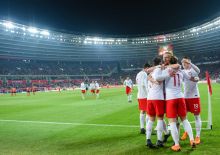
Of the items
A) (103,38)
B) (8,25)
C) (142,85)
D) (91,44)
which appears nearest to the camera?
(142,85)

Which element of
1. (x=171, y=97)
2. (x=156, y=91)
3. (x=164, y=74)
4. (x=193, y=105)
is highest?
(x=164, y=74)

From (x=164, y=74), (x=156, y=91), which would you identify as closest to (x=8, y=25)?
(x=156, y=91)

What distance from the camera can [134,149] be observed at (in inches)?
298

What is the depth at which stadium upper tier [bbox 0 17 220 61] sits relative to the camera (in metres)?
87.9

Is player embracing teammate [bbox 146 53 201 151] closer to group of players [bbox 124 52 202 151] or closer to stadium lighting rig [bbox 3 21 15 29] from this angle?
group of players [bbox 124 52 202 151]

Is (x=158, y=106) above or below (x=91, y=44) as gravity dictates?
below

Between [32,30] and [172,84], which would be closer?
[172,84]

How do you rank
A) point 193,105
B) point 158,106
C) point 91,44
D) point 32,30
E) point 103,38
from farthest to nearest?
point 103,38 < point 91,44 < point 32,30 < point 193,105 < point 158,106

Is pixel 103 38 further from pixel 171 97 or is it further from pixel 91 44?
pixel 171 97

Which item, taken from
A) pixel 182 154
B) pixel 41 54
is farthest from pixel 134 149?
pixel 41 54

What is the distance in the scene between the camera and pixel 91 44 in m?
112

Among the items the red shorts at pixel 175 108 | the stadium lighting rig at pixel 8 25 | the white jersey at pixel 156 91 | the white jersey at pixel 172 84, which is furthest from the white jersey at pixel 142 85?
the stadium lighting rig at pixel 8 25

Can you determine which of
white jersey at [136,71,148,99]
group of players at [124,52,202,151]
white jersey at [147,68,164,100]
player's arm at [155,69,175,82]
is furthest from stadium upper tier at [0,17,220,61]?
player's arm at [155,69,175,82]

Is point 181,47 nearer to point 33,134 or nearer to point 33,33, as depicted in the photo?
point 33,33
